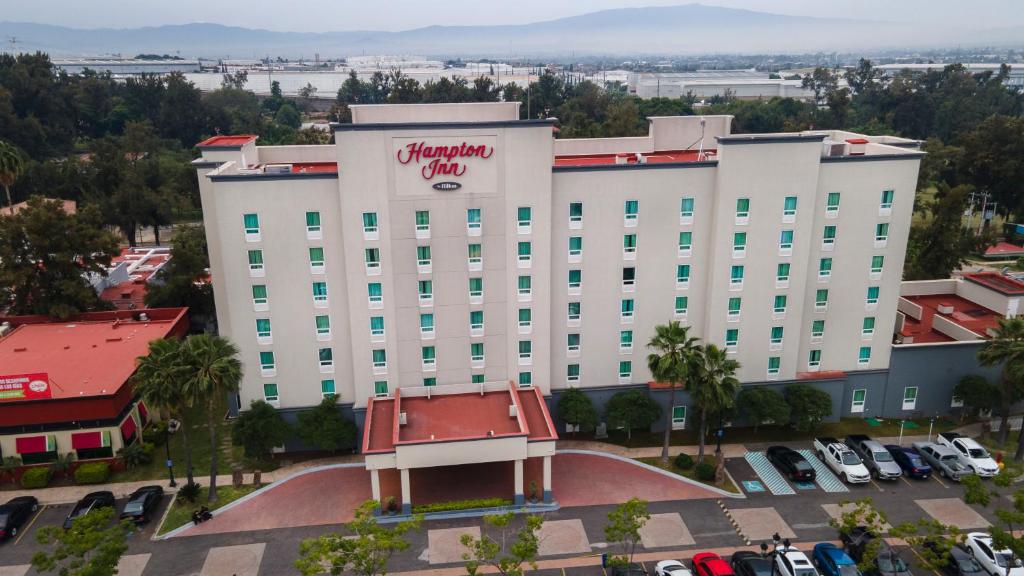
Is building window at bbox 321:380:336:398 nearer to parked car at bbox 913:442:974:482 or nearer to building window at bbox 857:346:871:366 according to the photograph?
building window at bbox 857:346:871:366

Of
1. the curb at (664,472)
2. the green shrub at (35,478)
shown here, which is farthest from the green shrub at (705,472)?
the green shrub at (35,478)

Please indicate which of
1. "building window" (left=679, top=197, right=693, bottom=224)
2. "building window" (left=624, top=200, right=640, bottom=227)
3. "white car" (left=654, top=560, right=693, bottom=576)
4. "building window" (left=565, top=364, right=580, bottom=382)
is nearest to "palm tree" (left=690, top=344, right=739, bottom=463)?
"building window" (left=565, top=364, right=580, bottom=382)

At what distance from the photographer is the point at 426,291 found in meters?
48.0

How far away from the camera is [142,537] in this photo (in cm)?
4119

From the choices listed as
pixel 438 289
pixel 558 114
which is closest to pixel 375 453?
pixel 438 289

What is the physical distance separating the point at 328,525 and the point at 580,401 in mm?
19082

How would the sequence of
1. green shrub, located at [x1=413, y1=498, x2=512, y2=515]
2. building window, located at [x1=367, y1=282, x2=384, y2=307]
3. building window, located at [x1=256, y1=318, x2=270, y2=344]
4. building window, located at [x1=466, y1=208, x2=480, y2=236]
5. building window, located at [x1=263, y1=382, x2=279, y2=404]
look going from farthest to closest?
building window, located at [x1=263, y1=382, x2=279, y2=404] → building window, located at [x1=256, y1=318, x2=270, y2=344] → building window, located at [x1=367, y1=282, x2=384, y2=307] → building window, located at [x1=466, y1=208, x2=480, y2=236] → green shrub, located at [x1=413, y1=498, x2=512, y2=515]

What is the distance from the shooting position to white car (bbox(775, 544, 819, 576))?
36.1 m

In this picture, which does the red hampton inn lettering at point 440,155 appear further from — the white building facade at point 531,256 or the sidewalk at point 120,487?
the sidewalk at point 120,487

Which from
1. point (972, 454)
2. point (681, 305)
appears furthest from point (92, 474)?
point (972, 454)

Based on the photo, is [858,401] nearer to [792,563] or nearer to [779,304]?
[779,304]

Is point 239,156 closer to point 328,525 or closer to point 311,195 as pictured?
point 311,195

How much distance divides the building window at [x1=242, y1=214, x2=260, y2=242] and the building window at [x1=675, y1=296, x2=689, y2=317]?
30259mm

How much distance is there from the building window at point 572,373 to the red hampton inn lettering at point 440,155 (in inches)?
660
